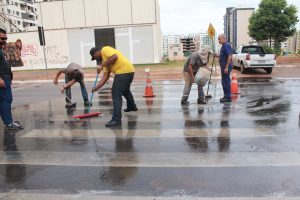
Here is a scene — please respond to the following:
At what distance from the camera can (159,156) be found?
5.02 metres

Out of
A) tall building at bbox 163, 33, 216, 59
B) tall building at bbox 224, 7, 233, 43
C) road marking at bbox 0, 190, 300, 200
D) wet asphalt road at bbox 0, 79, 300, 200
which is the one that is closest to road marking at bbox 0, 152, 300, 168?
wet asphalt road at bbox 0, 79, 300, 200

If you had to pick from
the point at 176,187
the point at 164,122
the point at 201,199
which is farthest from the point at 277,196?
the point at 164,122

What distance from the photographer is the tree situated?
30.6 meters

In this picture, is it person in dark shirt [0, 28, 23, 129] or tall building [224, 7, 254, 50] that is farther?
tall building [224, 7, 254, 50]

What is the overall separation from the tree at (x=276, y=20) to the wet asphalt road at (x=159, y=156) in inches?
970

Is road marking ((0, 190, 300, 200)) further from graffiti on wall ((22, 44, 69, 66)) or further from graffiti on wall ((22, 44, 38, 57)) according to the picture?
graffiti on wall ((22, 44, 38, 57))

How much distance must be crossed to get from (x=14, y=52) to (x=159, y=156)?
32.5 metres

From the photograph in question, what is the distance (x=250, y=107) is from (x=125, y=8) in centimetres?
2492

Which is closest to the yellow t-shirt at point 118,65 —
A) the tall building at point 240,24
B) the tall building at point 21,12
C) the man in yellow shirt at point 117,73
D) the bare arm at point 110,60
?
the man in yellow shirt at point 117,73

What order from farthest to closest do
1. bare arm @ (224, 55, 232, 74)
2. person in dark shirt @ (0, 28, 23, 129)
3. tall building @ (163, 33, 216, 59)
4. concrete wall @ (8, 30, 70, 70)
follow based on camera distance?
concrete wall @ (8, 30, 70, 70), tall building @ (163, 33, 216, 59), bare arm @ (224, 55, 232, 74), person in dark shirt @ (0, 28, 23, 129)

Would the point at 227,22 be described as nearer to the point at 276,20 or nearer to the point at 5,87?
the point at 276,20

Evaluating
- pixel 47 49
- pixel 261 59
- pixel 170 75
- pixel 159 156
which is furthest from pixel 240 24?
pixel 159 156

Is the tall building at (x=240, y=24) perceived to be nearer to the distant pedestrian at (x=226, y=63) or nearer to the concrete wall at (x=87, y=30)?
the concrete wall at (x=87, y=30)

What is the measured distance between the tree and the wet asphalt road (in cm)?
2464
